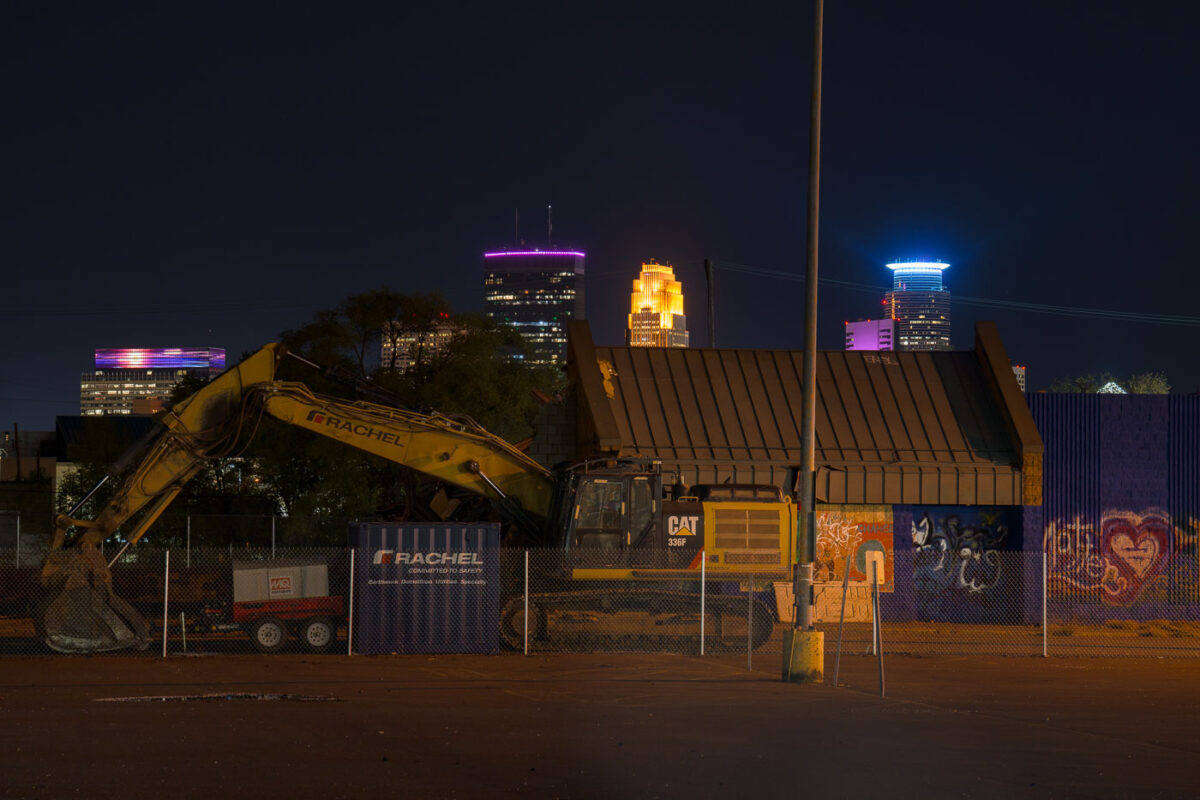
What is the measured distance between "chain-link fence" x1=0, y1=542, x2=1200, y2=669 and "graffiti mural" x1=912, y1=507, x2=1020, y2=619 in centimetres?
213

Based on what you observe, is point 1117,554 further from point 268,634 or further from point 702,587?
point 268,634

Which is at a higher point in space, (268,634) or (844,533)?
(844,533)

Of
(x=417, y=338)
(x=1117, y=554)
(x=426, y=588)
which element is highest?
(x=417, y=338)

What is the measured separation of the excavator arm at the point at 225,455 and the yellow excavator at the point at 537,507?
0.08 ft

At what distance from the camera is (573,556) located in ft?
75.8

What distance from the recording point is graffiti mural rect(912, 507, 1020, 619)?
2994cm

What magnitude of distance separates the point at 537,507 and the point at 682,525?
2.69m

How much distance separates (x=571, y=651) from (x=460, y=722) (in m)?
7.87

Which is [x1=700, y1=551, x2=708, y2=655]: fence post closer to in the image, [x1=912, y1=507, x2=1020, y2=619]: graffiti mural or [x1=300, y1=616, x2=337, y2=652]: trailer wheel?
[x1=300, y1=616, x2=337, y2=652]: trailer wheel

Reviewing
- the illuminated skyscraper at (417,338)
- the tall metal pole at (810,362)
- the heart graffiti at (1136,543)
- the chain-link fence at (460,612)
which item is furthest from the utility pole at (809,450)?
the illuminated skyscraper at (417,338)

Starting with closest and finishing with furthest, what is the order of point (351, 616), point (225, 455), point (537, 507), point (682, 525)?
point (351, 616) < point (225, 455) < point (682, 525) < point (537, 507)

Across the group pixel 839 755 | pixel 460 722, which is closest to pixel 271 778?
pixel 460 722

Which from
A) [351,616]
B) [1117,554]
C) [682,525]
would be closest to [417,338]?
[682,525]

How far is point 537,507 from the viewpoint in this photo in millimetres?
24609
